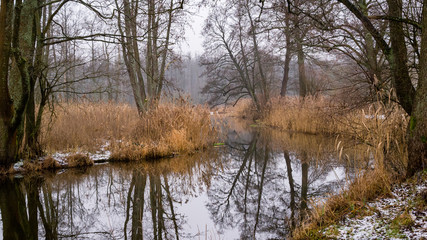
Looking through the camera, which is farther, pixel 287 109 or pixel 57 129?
pixel 287 109

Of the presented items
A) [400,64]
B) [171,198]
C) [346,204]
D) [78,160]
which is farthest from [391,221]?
[78,160]

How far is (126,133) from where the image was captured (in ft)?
28.1

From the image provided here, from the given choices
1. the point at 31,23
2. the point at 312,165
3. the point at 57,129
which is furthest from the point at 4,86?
the point at 312,165

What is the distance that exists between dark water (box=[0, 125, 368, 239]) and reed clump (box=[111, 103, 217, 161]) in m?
0.49

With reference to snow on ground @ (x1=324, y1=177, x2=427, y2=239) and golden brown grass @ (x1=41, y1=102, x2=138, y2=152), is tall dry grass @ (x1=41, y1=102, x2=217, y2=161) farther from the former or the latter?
snow on ground @ (x1=324, y1=177, x2=427, y2=239)

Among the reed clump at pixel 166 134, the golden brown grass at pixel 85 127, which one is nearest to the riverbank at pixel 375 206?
the reed clump at pixel 166 134

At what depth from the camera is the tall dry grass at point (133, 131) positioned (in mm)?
7426

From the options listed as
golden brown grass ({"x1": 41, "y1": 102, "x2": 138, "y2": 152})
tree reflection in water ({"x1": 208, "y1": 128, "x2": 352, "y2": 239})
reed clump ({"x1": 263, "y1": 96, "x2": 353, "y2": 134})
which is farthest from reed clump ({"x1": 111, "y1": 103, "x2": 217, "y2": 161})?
reed clump ({"x1": 263, "y1": 96, "x2": 353, "y2": 134})

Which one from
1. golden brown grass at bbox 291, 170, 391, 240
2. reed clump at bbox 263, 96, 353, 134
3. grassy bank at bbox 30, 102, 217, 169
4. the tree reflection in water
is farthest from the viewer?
reed clump at bbox 263, 96, 353, 134

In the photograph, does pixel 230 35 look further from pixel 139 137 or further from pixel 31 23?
pixel 31 23

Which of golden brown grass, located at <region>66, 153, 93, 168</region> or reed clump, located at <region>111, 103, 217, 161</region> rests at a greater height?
reed clump, located at <region>111, 103, 217, 161</region>

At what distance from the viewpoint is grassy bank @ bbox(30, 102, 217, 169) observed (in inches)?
286

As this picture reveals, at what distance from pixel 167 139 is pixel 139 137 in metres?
0.86

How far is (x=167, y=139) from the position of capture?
8094 mm
